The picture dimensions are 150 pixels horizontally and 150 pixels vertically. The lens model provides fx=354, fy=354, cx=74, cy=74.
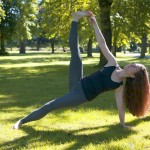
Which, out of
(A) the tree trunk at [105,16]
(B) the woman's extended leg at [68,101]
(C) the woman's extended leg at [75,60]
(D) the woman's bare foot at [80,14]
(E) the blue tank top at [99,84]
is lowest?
(B) the woman's extended leg at [68,101]

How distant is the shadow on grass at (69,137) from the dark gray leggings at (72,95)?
34 cm

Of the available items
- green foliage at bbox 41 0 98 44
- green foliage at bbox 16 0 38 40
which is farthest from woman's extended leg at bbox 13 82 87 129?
green foliage at bbox 16 0 38 40

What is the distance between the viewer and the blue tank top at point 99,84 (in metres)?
6.29

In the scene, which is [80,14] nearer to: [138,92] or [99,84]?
[99,84]

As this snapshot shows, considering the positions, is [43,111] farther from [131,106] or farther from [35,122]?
[131,106]

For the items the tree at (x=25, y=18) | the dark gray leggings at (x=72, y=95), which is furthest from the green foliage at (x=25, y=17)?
the dark gray leggings at (x=72, y=95)

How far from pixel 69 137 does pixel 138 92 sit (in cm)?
142

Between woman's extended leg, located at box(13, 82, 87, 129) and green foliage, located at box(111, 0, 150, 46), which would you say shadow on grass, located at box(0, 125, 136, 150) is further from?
green foliage, located at box(111, 0, 150, 46)

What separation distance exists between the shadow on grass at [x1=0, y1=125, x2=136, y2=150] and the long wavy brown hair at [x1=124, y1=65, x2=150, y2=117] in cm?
48

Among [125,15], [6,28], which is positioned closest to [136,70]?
[125,15]

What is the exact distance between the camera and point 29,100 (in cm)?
1012

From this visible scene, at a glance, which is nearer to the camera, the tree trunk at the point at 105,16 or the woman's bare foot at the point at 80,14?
the woman's bare foot at the point at 80,14

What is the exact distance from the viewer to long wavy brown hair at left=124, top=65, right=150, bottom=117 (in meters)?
6.08

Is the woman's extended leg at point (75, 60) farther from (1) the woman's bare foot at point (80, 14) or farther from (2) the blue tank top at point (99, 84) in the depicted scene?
(2) the blue tank top at point (99, 84)
